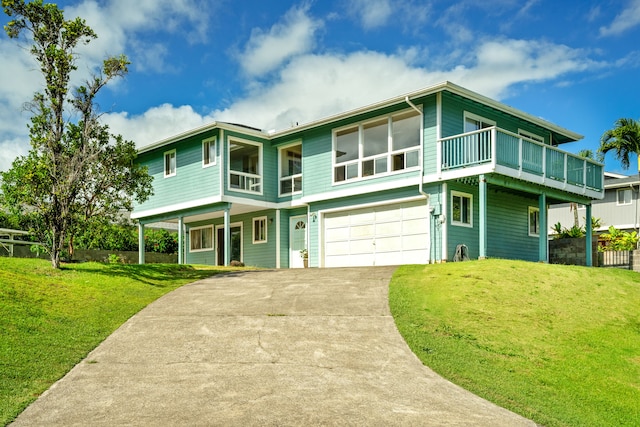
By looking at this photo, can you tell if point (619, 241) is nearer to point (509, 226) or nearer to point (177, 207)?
point (509, 226)

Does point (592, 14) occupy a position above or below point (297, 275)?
above

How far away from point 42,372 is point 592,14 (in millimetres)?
17909

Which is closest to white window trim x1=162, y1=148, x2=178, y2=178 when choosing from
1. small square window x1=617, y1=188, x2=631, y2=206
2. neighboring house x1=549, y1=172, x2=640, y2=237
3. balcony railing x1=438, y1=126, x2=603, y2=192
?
balcony railing x1=438, y1=126, x2=603, y2=192

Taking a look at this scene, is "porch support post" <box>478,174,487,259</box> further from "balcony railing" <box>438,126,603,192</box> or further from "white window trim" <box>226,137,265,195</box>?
"white window trim" <box>226,137,265,195</box>

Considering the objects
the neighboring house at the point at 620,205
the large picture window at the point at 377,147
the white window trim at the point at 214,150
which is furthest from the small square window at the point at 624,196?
the white window trim at the point at 214,150

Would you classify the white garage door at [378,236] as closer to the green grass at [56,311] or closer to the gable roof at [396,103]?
Result: the gable roof at [396,103]

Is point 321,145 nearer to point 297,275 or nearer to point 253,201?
point 253,201

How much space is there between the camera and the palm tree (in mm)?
29203

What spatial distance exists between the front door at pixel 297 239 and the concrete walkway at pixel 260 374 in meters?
9.88

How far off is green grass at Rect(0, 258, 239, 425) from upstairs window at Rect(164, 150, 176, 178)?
7.85 metres

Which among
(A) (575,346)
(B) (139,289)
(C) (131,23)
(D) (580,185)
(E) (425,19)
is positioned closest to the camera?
(A) (575,346)

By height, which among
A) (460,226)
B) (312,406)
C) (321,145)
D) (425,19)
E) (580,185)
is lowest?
(312,406)

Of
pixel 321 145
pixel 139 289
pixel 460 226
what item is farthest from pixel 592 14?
pixel 139 289

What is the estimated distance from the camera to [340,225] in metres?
21.9
